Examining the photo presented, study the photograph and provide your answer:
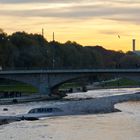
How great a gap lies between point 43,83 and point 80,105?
33.6 meters

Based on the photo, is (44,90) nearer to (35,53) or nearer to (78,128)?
(35,53)

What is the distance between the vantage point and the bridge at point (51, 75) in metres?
113

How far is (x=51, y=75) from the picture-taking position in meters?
117

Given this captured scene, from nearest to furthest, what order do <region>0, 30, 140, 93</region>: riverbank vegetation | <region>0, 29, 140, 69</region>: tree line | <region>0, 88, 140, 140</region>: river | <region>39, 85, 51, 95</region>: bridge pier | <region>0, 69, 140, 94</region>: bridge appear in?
<region>0, 88, 140, 140</region>: river, <region>0, 69, 140, 94</region>: bridge, <region>39, 85, 51, 95</region>: bridge pier, <region>0, 30, 140, 93</region>: riverbank vegetation, <region>0, 29, 140, 69</region>: tree line

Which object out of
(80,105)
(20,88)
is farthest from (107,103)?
(20,88)

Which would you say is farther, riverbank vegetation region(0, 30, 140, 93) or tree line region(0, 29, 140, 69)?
tree line region(0, 29, 140, 69)

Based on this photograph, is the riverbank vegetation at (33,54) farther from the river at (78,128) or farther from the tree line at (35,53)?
the river at (78,128)

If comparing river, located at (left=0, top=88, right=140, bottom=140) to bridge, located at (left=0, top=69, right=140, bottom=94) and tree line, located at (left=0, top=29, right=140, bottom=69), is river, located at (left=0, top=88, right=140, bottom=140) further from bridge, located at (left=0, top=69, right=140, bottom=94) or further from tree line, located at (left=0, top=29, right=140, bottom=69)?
tree line, located at (left=0, top=29, right=140, bottom=69)

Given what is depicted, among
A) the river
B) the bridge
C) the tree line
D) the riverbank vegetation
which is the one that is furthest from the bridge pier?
the river

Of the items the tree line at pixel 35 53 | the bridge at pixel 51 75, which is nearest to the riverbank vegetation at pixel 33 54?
the tree line at pixel 35 53

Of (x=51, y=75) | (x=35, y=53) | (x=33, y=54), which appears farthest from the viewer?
(x=35, y=53)

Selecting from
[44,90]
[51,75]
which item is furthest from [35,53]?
[51,75]

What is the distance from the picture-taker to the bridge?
371 ft

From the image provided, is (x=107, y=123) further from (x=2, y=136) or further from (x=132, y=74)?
(x=132, y=74)
